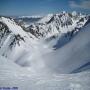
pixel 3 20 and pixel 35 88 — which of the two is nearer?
pixel 35 88

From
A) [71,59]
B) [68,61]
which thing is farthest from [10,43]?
[68,61]

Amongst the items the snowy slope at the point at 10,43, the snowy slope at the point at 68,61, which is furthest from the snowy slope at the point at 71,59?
the snowy slope at the point at 10,43

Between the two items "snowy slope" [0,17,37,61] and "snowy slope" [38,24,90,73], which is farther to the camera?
"snowy slope" [0,17,37,61]

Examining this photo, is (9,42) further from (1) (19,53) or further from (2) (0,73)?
(2) (0,73)

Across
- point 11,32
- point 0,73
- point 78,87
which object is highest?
point 11,32

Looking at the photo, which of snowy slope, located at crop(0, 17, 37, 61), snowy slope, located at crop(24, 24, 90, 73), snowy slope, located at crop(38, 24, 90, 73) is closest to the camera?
snowy slope, located at crop(38, 24, 90, 73)

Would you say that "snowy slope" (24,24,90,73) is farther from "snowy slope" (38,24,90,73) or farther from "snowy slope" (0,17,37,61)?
"snowy slope" (0,17,37,61)

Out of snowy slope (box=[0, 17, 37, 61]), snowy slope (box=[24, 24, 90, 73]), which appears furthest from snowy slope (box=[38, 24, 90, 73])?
snowy slope (box=[0, 17, 37, 61])

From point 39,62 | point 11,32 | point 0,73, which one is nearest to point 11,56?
point 11,32

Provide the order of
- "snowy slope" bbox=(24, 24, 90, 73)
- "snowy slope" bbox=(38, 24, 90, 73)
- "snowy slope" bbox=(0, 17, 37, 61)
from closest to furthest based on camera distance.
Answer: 1. "snowy slope" bbox=(38, 24, 90, 73)
2. "snowy slope" bbox=(24, 24, 90, 73)
3. "snowy slope" bbox=(0, 17, 37, 61)

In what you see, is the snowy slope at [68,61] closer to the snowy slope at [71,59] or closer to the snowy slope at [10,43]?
the snowy slope at [71,59]

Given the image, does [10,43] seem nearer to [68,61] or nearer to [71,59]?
[71,59]
